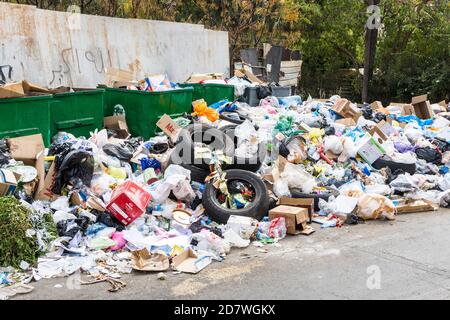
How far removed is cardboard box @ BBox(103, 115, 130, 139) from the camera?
28.7 ft

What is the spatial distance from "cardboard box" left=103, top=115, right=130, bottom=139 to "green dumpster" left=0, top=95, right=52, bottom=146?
56.6 inches

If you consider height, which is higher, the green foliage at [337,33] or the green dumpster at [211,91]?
the green foliage at [337,33]

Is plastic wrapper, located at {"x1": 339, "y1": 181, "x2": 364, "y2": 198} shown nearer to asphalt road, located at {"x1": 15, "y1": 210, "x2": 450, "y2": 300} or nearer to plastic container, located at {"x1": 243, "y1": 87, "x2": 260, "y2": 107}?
asphalt road, located at {"x1": 15, "y1": 210, "x2": 450, "y2": 300}

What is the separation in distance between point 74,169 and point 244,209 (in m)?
1.97

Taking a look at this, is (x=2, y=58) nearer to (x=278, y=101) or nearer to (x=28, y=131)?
(x=28, y=131)

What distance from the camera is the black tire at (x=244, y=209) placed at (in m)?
6.46

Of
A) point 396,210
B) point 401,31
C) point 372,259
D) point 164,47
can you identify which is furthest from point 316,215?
point 401,31

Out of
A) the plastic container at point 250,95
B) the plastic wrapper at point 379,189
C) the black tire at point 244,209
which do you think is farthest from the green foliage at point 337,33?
the plastic wrapper at point 379,189

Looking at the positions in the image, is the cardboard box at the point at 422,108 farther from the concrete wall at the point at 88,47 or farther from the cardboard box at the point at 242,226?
the cardboard box at the point at 242,226

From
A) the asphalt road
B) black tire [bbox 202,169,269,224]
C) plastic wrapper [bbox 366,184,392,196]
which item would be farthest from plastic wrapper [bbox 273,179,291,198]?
plastic wrapper [bbox 366,184,392,196]

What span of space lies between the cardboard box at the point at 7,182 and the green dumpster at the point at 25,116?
3.26ft

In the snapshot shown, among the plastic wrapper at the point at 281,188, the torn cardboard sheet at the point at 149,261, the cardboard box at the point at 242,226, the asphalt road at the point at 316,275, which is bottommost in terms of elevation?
the asphalt road at the point at 316,275

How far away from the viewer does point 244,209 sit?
21.5 feet

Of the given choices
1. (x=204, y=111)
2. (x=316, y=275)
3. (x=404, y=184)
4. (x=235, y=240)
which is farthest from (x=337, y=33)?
(x=316, y=275)
